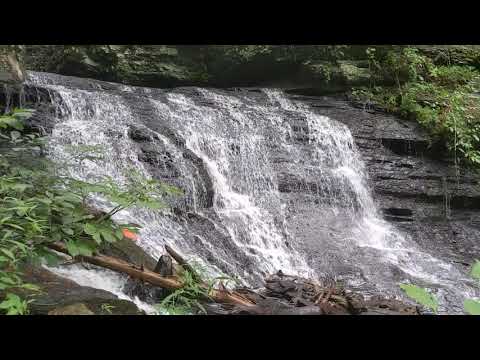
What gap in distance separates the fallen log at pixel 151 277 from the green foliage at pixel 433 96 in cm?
845

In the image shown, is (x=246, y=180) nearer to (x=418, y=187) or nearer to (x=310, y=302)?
(x=418, y=187)

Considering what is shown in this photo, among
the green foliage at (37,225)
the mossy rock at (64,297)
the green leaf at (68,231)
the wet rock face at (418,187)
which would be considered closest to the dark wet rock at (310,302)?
the mossy rock at (64,297)

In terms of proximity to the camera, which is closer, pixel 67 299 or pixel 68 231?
pixel 68 231

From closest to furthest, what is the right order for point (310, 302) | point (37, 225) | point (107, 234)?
point (37, 225)
point (107, 234)
point (310, 302)

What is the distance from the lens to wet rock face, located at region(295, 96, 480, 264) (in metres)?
9.20

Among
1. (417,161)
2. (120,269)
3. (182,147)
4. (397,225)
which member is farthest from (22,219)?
(417,161)

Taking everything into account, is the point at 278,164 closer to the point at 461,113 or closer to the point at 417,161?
the point at 417,161

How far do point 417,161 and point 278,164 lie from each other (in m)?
3.63

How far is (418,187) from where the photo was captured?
1009 cm

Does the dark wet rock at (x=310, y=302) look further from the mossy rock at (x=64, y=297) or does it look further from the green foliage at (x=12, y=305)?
the green foliage at (x=12, y=305)

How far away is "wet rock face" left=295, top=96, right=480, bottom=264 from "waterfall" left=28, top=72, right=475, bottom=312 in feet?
1.42

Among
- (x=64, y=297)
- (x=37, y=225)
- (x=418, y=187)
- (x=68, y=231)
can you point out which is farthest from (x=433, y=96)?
(x=37, y=225)

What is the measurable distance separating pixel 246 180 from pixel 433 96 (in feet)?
20.3

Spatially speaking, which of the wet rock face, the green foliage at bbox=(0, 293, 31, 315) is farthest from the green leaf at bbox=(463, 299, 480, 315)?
the wet rock face
